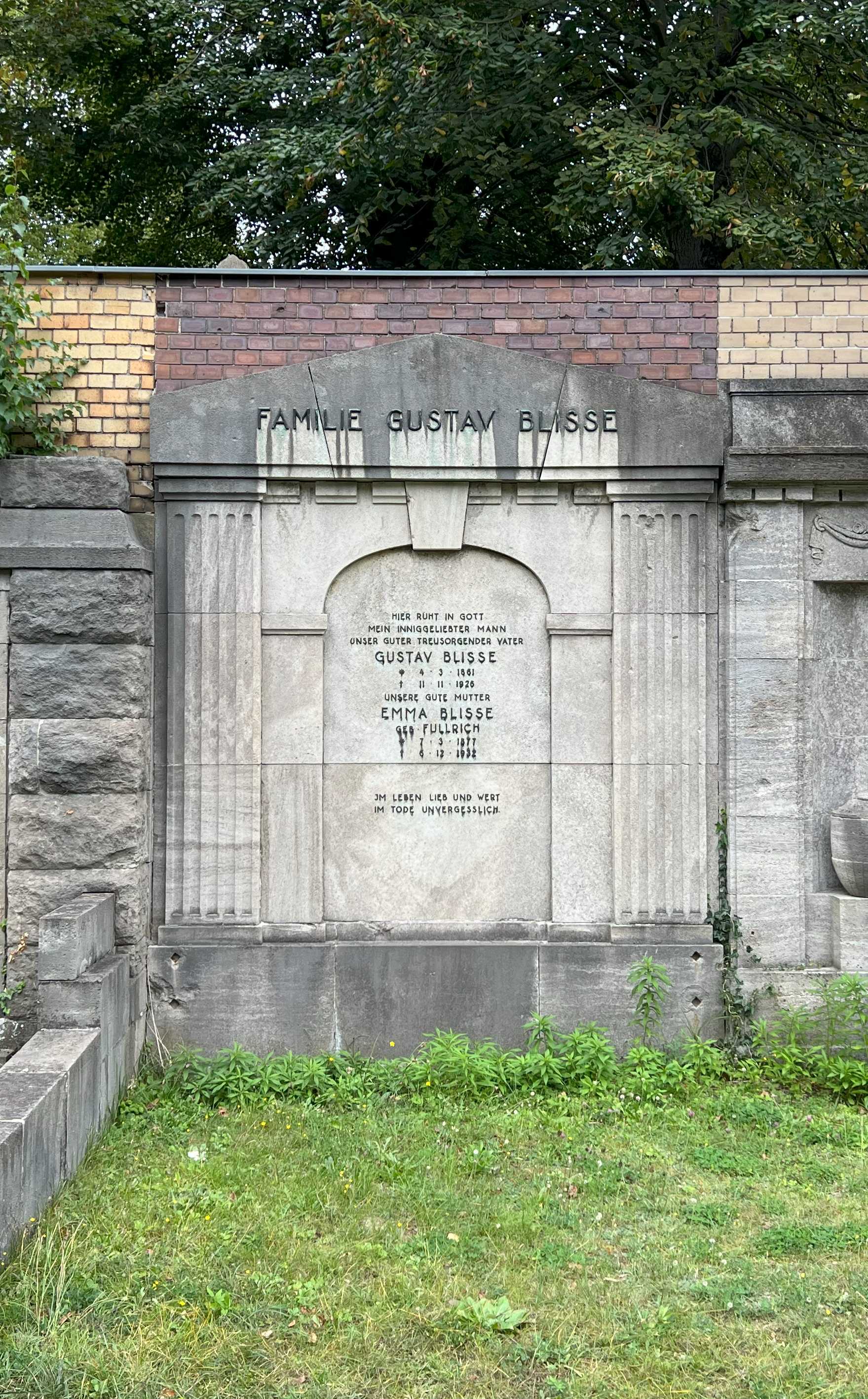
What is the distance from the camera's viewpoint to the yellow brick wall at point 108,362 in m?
6.51

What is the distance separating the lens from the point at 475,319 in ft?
21.6

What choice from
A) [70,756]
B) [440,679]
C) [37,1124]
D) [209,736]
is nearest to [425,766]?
[440,679]

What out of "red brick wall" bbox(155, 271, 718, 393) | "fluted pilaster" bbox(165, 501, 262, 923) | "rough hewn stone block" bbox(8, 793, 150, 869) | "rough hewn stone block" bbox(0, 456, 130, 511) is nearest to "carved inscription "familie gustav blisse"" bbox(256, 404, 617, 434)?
"red brick wall" bbox(155, 271, 718, 393)

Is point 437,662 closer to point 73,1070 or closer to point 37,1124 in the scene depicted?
point 73,1070

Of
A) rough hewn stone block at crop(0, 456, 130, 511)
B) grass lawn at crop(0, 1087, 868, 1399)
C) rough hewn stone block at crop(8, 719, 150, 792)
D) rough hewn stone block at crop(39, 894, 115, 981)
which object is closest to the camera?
grass lawn at crop(0, 1087, 868, 1399)

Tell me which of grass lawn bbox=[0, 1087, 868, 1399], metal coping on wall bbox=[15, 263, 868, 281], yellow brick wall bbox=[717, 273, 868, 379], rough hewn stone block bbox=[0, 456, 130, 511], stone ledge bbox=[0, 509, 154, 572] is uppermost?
metal coping on wall bbox=[15, 263, 868, 281]

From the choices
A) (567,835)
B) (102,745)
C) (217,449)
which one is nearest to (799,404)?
(567,835)

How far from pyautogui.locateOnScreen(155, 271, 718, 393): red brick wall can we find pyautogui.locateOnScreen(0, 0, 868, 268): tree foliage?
3561mm

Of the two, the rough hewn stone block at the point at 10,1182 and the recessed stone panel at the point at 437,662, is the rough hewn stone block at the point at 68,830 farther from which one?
the rough hewn stone block at the point at 10,1182

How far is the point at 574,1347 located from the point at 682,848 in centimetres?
318

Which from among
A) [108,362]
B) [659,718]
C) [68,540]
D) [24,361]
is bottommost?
[659,718]

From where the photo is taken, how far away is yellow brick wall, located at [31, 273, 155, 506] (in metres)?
6.51

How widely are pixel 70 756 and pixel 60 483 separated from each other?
1432mm

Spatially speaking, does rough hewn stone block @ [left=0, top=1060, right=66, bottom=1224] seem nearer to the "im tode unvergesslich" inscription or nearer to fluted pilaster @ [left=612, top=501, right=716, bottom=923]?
the "im tode unvergesslich" inscription
